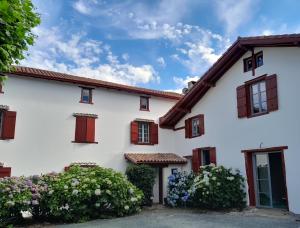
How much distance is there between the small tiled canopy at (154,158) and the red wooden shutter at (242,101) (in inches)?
194

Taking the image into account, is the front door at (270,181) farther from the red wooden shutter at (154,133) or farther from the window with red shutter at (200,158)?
the red wooden shutter at (154,133)

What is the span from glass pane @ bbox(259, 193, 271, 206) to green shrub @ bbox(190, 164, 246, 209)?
0.70m

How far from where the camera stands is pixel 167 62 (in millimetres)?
15008

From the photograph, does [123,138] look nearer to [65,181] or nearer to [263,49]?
[65,181]

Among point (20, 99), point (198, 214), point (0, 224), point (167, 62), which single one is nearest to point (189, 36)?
point (167, 62)

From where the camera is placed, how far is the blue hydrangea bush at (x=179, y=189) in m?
14.3

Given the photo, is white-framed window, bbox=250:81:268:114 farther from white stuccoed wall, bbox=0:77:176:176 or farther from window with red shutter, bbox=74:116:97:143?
window with red shutter, bbox=74:116:97:143

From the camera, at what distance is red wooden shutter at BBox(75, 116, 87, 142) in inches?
610

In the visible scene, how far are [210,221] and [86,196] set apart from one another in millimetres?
4582

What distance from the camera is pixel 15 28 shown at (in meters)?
6.34

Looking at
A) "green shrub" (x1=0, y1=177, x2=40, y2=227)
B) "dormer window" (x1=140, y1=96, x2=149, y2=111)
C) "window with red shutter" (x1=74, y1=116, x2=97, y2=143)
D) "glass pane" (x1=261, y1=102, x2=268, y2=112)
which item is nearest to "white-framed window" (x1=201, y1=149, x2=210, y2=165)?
"glass pane" (x1=261, y1=102, x2=268, y2=112)

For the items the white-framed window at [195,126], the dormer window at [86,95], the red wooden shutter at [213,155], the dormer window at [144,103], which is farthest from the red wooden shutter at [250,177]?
the dormer window at [86,95]

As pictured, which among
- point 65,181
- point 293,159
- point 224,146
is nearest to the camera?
point 293,159

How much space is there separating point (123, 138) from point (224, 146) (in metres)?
5.81
